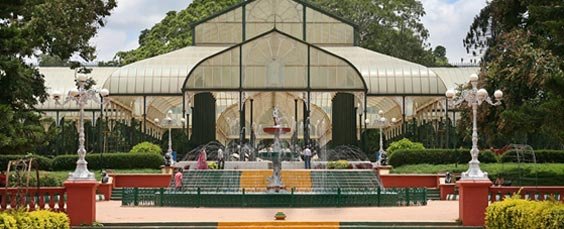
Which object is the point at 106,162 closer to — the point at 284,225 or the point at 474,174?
the point at 284,225

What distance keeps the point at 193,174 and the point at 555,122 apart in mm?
14600

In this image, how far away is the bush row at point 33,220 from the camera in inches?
680

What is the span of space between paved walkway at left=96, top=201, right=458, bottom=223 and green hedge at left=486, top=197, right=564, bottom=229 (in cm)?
257

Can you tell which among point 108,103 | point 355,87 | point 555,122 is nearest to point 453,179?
point 555,122

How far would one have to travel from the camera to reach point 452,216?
25.9 metres

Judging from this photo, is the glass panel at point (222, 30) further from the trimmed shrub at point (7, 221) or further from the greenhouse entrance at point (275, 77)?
the trimmed shrub at point (7, 221)

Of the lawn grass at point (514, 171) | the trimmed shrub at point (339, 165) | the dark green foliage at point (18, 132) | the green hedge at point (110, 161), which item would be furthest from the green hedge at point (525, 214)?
the green hedge at point (110, 161)

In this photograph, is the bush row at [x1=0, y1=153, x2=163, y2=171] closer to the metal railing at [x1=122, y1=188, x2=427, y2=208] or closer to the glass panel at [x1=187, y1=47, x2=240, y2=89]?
the glass panel at [x1=187, y1=47, x2=240, y2=89]

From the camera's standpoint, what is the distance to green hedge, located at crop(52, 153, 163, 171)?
144ft

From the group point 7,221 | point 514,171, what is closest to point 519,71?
point 514,171

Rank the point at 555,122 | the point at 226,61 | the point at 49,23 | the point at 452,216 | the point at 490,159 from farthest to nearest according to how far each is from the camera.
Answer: the point at 226,61, the point at 490,159, the point at 49,23, the point at 555,122, the point at 452,216

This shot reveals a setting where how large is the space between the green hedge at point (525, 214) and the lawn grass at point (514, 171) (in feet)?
45.8

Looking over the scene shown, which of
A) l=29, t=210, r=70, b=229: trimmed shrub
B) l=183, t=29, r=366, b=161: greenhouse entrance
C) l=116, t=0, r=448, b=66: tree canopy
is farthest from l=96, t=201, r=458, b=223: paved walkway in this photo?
l=116, t=0, r=448, b=66: tree canopy

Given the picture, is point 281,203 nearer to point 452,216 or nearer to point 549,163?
point 452,216
